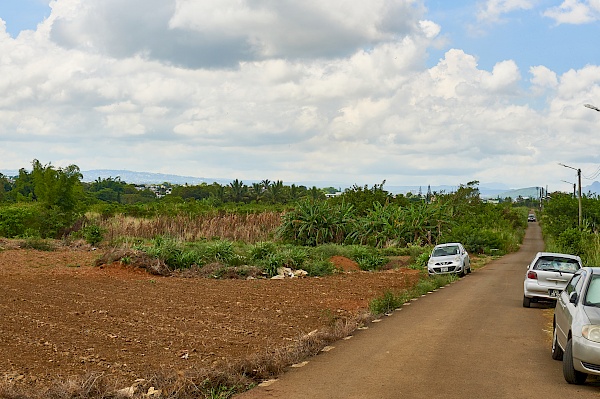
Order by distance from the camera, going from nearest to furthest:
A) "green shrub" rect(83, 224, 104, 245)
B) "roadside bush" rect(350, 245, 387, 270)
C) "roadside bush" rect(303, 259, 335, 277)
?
"roadside bush" rect(303, 259, 335, 277) → "roadside bush" rect(350, 245, 387, 270) → "green shrub" rect(83, 224, 104, 245)

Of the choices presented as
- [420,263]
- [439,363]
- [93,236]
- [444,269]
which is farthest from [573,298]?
[93,236]

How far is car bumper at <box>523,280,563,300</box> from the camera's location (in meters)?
19.2

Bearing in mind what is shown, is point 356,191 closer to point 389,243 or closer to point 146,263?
point 389,243

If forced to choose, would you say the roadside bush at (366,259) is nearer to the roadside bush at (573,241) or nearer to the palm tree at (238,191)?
the roadside bush at (573,241)

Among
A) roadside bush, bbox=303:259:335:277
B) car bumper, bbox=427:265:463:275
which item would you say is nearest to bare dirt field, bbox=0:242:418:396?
roadside bush, bbox=303:259:335:277

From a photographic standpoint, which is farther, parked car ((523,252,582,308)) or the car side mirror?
parked car ((523,252,582,308))

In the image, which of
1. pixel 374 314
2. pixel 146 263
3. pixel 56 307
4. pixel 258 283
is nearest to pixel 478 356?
pixel 374 314

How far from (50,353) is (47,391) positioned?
3344 mm

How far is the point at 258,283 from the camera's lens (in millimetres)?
26109

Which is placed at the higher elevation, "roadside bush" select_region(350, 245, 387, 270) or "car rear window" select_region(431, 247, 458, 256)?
"car rear window" select_region(431, 247, 458, 256)

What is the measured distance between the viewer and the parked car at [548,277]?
758 inches

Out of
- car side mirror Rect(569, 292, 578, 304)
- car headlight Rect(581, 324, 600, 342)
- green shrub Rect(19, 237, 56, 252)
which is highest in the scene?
car side mirror Rect(569, 292, 578, 304)

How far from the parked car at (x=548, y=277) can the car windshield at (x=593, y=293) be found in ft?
29.0

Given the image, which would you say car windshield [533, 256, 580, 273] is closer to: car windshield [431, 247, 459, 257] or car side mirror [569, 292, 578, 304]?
car side mirror [569, 292, 578, 304]
